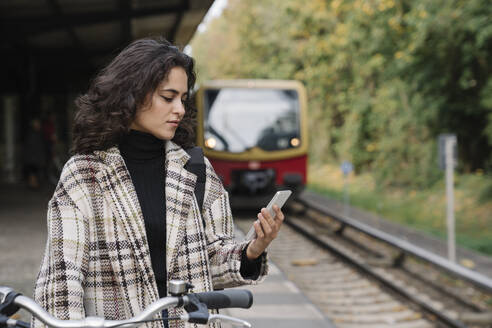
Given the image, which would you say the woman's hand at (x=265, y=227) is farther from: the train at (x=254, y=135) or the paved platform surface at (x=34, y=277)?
the train at (x=254, y=135)

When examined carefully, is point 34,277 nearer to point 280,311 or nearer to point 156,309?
point 280,311

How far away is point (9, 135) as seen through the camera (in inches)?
645

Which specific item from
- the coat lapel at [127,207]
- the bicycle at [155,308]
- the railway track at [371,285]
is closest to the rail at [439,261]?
the railway track at [371,285]

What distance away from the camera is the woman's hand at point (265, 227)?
180 cm

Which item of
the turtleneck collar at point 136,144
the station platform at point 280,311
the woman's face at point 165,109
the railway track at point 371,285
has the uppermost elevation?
the woman's face at point 165,109

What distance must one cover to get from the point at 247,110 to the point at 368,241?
12.6 feet

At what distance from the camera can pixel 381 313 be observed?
6.42 m

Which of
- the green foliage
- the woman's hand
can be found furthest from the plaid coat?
the green foliage

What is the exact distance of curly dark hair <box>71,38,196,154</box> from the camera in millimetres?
1824

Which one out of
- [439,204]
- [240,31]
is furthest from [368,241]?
[240,31]

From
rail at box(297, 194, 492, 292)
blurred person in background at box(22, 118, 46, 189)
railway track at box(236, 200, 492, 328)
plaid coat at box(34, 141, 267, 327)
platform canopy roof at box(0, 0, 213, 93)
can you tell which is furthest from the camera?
blurred person in background at box(22, 118, 46, 189)

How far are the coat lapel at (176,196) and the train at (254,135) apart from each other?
32.8 feet

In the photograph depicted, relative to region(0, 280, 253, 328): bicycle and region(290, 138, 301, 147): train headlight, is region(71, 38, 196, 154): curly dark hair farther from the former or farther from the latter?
region(290, 138, 301, 147): train headlight

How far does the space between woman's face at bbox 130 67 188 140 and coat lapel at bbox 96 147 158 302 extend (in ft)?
0.47
